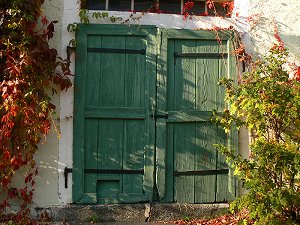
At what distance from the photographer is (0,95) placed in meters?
4.86

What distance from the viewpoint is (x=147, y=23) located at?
5422 millimetres

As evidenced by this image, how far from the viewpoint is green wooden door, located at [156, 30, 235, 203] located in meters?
5.34

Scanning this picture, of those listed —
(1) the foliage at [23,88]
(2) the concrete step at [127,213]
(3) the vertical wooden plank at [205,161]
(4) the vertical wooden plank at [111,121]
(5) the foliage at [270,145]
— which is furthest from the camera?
(3) the vertical wooden plank at [205,161]

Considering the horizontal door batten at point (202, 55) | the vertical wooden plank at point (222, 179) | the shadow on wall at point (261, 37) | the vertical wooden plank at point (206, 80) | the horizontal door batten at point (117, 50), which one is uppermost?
the shadow on wall at point (261, 37)

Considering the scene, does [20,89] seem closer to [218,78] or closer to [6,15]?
[6,15]

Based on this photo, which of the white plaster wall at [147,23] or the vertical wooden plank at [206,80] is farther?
the vertical wooden plank at [206,80]

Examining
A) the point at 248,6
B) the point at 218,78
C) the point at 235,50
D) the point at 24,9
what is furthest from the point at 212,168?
the point at 24,9

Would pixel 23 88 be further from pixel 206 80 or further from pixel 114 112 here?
pixel 206 80

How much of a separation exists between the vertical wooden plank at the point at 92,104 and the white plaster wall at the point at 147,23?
0.19 meters

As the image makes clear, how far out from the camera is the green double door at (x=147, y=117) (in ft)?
17.3

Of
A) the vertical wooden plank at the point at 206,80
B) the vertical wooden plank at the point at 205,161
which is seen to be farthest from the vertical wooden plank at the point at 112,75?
the vertical wooden plank at the point at 205,161

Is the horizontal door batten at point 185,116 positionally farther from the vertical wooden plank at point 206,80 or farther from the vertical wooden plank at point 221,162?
the vertical wooden plank at point 221,162

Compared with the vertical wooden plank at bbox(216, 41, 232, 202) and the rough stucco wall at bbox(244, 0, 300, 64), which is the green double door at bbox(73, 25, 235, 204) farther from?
the rough stucco wall at bbox(244, 0, 300, 64)

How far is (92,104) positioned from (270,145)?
6.94 ft
